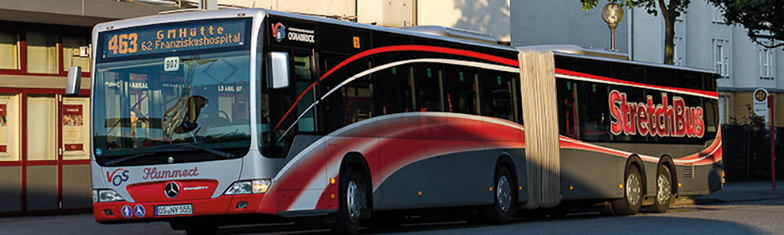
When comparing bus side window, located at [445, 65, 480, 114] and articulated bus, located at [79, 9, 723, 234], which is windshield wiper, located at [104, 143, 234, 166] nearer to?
articulated bus, located at [79, 9, 723, 234]

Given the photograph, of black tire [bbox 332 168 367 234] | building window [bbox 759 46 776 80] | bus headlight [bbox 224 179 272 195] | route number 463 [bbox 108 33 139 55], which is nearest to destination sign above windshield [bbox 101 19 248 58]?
route number 463 [bbox 108 33 139 55]

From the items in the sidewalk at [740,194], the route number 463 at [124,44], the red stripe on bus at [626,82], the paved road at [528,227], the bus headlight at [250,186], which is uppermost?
the route number 463 at [124,44]

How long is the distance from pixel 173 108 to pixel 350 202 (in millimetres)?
2490

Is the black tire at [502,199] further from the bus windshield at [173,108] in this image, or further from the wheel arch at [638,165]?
the bus windshield at [173,108]

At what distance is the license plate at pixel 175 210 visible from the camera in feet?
47.5

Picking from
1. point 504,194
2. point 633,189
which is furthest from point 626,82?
point 504,194

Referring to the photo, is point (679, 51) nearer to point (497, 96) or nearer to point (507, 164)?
point (507, 164)

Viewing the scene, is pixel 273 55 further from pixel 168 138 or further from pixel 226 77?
pixel 168 138

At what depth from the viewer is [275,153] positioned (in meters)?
14.4

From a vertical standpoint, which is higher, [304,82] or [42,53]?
[42,53]

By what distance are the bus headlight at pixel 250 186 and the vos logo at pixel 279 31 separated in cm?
156

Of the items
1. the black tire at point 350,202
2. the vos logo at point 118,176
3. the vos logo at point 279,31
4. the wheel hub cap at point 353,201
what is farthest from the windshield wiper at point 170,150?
the wheel hub cap at point 353,201

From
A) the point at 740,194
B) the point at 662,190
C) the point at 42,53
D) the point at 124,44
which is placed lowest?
the point at 740,194

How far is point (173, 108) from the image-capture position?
47.8 ft
